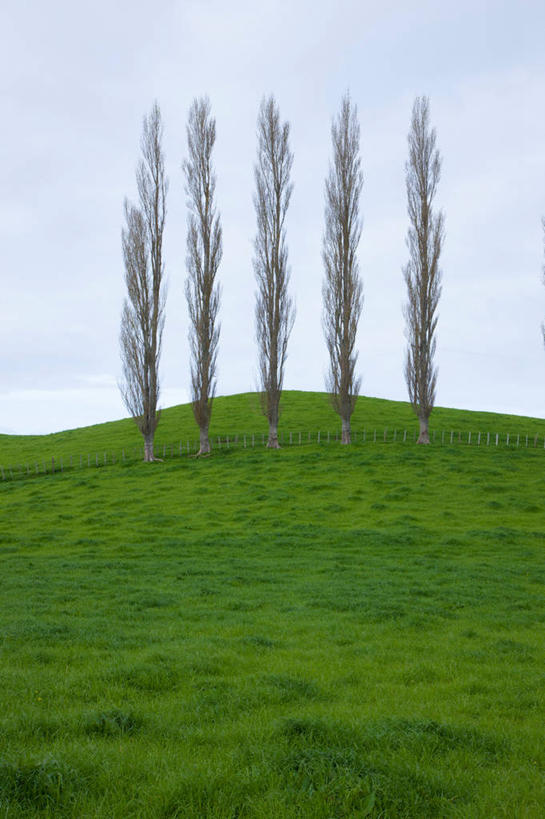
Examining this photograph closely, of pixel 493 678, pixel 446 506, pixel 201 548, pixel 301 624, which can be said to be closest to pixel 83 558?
pixel 201 548

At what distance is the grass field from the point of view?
167 inches

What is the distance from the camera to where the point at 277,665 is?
727 cm

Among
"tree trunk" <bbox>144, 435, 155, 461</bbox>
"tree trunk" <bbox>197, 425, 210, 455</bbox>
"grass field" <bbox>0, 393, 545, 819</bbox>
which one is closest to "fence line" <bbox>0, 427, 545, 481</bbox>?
"tree trunk" <bbox>144, 435, 155, 461</bbox>

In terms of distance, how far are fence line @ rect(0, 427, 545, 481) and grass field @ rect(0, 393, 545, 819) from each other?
14803 mm

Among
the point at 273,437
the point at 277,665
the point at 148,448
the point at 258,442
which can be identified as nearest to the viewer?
the point at 277,665

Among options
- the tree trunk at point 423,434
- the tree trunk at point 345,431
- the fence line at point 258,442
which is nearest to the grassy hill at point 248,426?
the fence line at point 258,442

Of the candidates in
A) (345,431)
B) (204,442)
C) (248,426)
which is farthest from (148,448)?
(345,431)

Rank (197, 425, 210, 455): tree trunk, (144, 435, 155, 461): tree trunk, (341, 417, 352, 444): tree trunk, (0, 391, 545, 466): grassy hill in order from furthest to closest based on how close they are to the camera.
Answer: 1. (0, 391, 545, 466): grassy hill
2. (341, 417, 352, 444): tree trunk
3. (197, 425, 210, 455): tree trunk
4. (144, 435, 155, 461): tree trunk

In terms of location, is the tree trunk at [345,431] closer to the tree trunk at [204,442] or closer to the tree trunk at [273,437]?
the tree trunk at [273,437]

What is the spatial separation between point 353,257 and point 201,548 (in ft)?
84.8

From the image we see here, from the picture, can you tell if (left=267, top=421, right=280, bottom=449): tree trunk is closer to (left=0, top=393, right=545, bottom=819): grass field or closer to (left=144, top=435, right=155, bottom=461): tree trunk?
(left=144, top=435, right=155, bottom=461): tree trunk

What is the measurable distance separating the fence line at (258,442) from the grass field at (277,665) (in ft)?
48.6

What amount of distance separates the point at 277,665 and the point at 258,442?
104 feet

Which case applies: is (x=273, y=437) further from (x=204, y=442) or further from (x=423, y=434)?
(x=423, y=434)
